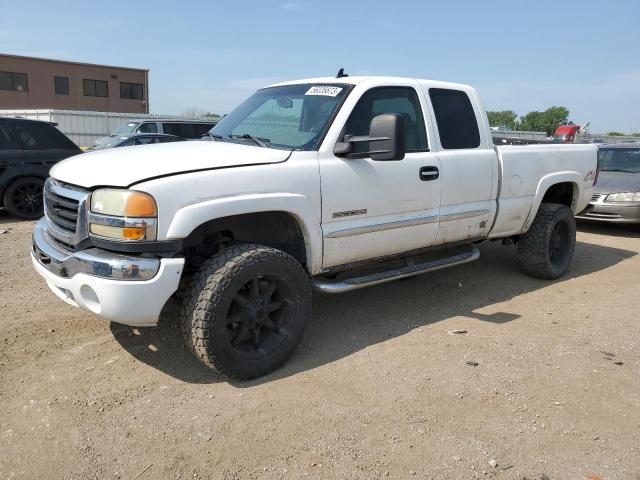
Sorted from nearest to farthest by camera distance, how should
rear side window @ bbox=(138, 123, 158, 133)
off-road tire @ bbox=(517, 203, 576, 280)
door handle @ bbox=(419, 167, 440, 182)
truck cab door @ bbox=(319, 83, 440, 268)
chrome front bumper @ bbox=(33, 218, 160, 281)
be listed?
chrome front bumper @ bbox=(33, 218, 160, 281) < truck cab door @ bbox=(319, 83, 440, 268) < door handle @ bbox=(419, 167, 440, 182) < off-road tire @ bbox=(517, 203, 576, 280) < rear side window @ bbox=(138, 123, 158, 133)

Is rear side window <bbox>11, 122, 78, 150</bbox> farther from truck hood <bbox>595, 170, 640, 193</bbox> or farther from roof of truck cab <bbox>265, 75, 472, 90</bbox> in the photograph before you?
truck hood <bbox>595, 170, 640, 193</bbox>

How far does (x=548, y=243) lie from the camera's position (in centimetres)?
571

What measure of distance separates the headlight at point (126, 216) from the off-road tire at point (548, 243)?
4.11m

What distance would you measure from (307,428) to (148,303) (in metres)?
1.13

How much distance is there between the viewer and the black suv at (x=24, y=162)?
8430 mm

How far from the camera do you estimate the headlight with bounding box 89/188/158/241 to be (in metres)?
3.01

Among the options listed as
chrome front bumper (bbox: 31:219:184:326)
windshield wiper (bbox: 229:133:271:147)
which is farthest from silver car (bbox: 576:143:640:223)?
chrome front bumper (bbox: 31:219:184:326)

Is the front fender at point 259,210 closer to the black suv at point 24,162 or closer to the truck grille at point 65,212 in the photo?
the truck grille at point 65,212

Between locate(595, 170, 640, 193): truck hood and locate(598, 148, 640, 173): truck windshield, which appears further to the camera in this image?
locate(598, 148, 640, 173): truck windshield

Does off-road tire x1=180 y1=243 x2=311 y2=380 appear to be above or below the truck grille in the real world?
below

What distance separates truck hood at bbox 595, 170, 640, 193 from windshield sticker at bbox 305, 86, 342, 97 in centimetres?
655

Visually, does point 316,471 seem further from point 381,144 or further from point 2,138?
point 2,138

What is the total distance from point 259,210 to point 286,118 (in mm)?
1111

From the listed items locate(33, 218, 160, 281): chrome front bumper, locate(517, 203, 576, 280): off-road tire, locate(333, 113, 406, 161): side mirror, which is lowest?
locate(517, 203, 576, 280): off-road tire
